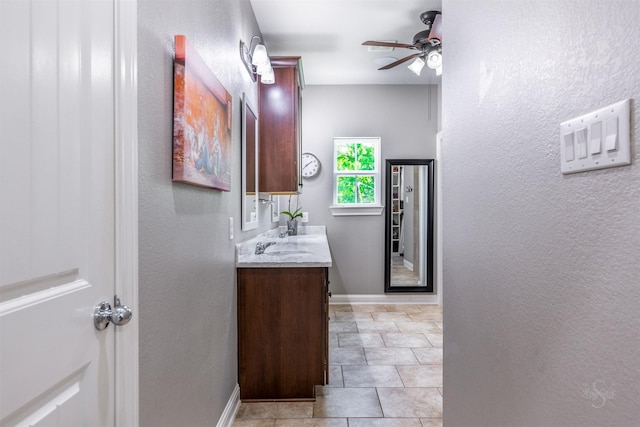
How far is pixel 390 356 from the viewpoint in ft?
9.68

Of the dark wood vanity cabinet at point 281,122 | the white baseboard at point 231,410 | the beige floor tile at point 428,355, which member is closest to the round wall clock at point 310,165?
Result: the dark wood vanity cabinet at point 281,122

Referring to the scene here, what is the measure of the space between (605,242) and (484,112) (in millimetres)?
Result: 628

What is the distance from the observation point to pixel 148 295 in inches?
43.4

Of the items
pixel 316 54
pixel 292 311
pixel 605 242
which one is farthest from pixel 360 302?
pixel 605 242

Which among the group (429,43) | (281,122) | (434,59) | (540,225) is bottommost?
(540,225)

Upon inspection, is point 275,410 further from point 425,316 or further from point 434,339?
point 425,316

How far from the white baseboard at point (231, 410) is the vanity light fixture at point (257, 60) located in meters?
2.09

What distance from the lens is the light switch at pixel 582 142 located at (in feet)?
2.34

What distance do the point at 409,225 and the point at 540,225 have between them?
12.4ft

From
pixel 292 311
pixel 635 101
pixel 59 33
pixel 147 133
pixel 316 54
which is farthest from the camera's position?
pixel 316 54

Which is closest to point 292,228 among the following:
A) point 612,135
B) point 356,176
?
point 356,176

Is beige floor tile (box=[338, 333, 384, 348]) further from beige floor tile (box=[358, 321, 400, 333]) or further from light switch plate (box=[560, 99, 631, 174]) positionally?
light switch plate (box=[560, 99, 631, 174])

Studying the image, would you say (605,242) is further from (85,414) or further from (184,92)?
(184,92)

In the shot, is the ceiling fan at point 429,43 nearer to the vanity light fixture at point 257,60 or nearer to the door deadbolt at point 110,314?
the vanity light fixture at point 257,60
